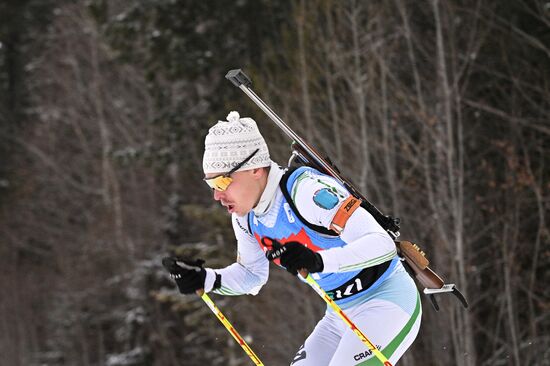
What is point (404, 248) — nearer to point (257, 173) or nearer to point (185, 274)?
point (257, 173)

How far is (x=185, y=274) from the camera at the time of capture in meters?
3.96

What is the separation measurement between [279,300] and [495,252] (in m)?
3.93

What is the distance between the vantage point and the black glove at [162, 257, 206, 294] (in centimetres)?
394

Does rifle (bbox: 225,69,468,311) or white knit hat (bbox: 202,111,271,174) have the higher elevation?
white knit hat (bbox: 202,111,271,174)

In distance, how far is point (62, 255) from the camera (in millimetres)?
23219

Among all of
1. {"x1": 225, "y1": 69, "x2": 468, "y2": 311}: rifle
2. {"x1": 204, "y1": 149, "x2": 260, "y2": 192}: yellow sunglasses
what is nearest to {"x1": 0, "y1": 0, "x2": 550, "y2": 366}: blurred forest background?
{"x1": 225, "y1": 69, "x2": 468, "y2": 311}: rifle

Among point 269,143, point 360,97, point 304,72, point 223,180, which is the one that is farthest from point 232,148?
point 269,143

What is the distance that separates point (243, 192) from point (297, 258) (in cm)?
53

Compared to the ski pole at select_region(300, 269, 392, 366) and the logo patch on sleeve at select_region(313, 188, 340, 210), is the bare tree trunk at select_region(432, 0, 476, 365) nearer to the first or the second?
the ski pole at select_region(300, 269, 392, 366)

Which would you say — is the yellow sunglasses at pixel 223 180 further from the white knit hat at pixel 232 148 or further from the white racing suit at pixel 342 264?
the white racing suit at pixel 342 264

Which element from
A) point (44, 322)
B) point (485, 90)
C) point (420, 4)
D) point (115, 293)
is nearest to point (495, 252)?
point (485, 90)

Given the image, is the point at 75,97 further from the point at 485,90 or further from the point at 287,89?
the point at 485,90

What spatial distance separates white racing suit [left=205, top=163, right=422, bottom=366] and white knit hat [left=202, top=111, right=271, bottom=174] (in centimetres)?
10

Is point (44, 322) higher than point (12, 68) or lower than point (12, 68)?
lower
